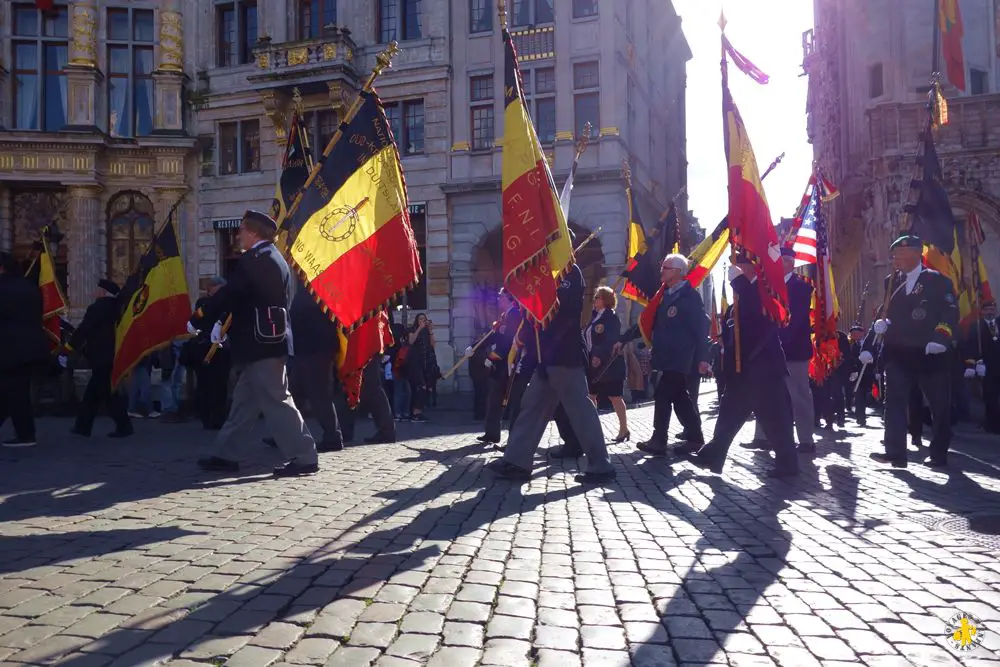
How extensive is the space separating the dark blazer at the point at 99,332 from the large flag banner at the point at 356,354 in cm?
349

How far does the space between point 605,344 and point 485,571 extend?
624 cm

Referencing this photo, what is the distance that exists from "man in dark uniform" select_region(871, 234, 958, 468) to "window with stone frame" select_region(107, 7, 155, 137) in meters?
25.9

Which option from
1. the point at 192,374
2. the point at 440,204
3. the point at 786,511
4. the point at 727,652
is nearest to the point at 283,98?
the point at 440,204

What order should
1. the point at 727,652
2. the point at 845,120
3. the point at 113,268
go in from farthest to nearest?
the point at 845,120, the point at 113,268, the point at 727,652

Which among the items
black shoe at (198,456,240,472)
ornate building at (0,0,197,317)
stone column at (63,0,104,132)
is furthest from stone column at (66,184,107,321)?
black shoe at (198,456,240,472)

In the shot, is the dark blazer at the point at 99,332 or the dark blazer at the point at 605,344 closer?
the dark blazer at the point at 605,344

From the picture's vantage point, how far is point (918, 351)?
7.45 meters

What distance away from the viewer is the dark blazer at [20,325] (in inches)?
341

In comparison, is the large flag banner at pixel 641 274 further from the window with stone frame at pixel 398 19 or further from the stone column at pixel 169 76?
the stone column at pixel 169 76

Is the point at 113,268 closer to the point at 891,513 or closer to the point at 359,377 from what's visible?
the point at 359,377

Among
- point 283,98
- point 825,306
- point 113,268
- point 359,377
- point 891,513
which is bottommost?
point 891,513

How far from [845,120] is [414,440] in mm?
25490

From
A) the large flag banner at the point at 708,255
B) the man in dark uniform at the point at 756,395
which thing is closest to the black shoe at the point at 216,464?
the man in dark uniform at the point at 756,395

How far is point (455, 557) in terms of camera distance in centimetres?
405
